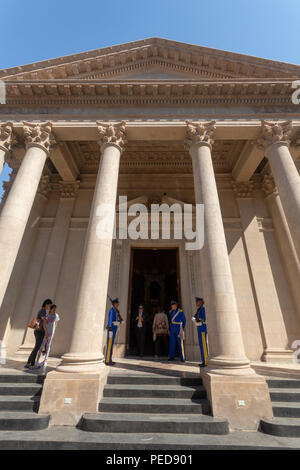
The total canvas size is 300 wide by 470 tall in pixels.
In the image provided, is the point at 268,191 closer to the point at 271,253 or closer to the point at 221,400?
the point at 271,253

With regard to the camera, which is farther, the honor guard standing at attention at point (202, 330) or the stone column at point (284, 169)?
the stone column at point (284, 169)

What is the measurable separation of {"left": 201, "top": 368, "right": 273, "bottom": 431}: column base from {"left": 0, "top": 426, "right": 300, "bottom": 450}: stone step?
1.35ft

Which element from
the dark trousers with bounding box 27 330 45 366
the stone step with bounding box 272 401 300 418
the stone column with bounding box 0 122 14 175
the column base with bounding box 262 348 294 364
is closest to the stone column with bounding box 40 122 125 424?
the dark trousers with bounding box 27 330 45 366

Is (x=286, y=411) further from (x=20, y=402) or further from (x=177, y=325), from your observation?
(x=20, y=402)

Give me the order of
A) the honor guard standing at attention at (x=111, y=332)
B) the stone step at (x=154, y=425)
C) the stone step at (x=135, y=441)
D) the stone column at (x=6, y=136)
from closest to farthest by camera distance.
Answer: the stone step at (x=135, y=441) → the stone step at (x=154, y=425) → the honor guard standing at attention at (x=111, y=332) → the stone column at (x=6, y=136)

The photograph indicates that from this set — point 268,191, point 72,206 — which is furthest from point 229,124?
point 72,206

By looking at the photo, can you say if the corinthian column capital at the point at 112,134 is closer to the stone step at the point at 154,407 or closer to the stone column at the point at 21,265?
the stone column at the point at 21,265

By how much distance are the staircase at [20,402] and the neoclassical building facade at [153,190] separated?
0.54 m

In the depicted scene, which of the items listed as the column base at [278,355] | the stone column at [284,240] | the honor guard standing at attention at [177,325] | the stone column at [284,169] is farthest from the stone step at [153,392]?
the stone column at [284,240]

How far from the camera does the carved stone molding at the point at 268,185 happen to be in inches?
486

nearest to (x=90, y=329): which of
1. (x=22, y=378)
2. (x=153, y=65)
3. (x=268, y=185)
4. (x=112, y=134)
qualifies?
(x=22, y=378)

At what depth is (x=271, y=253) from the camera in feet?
37.9

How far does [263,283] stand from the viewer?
10875 millimetres
